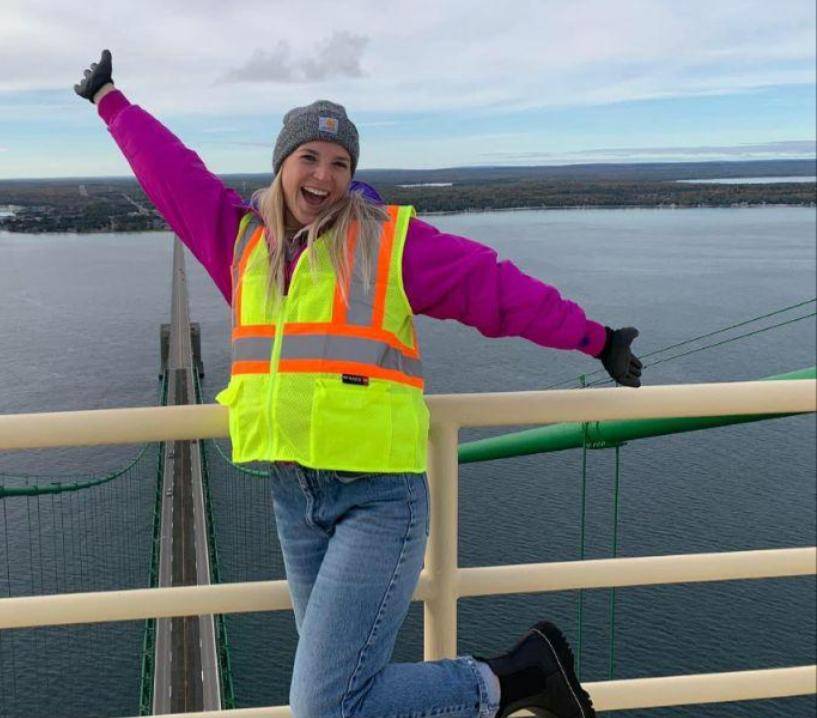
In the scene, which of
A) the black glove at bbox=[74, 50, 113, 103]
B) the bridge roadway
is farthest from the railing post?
the bridge roadway

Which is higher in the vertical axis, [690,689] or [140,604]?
[140,604]

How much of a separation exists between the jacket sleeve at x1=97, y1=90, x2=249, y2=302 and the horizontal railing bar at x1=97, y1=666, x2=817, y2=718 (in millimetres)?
727

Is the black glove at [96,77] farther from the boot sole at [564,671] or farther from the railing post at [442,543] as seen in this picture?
the boot sole at [564,671]

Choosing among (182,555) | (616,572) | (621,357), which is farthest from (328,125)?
(182,555)

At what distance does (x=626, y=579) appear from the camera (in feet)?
4.37

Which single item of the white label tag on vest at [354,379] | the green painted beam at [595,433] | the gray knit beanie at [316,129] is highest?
the gray knit beanie at [316,129]

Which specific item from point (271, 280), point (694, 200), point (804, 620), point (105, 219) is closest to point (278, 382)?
point (271, 280)

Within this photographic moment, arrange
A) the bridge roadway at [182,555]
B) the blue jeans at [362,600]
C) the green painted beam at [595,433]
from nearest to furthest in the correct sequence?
the blue jeans at [362,600], the green painted beam at [595,433], the bridge roadway at [182,555]

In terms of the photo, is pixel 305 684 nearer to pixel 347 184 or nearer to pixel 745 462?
pixel 347 184

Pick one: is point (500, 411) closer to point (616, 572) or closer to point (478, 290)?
point (478, 290)

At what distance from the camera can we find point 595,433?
1654 mm

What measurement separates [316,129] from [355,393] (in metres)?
0.38

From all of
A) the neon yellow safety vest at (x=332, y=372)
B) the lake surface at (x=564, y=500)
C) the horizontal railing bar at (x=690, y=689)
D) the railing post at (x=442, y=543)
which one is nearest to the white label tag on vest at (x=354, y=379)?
the neon yellow safety vest at (x=332, y=372)

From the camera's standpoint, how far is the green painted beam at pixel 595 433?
1.50 metres
